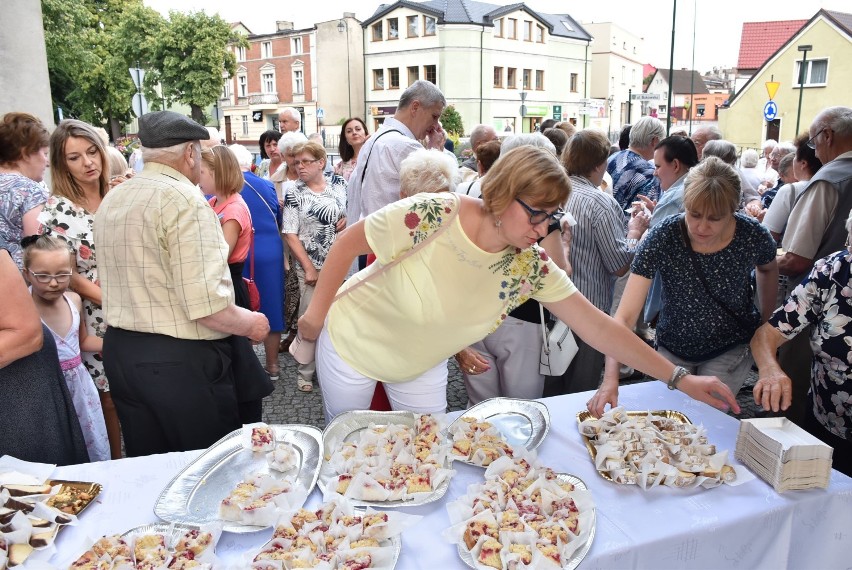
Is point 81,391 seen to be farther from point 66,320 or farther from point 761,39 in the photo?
point 761,39

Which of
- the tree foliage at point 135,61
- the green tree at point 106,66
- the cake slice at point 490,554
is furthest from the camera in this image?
the tree foliage at point 135,61

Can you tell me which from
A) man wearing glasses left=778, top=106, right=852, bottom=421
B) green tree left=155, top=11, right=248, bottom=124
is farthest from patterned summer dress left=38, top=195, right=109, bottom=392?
green tree left=155, top=11, right=248, bottom=124

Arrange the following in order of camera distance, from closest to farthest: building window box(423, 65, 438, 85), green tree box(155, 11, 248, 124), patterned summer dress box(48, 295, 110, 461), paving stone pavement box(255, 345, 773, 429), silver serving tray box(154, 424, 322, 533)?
1. silver serving tray box(154, 424, 322, 533)
2. patterned summer dress box(48, 295, 110, 461)
3. paving stone pavement box(255, 345, 773, 429)
4. green tree box(155, 11, 248, 124)
5. building window box(423, 65, 438, 85)

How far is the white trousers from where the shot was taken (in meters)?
2.04

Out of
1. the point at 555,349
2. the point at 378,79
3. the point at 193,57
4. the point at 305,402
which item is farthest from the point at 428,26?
the point at 555,349

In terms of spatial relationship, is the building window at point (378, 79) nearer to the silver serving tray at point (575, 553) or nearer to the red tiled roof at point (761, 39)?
the red tiled roof at point (761, 39)

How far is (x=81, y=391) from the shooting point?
252 cm

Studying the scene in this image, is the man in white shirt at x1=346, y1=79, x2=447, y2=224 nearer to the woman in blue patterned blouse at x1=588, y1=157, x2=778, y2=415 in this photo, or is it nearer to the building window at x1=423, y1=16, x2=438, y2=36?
the woman in blue patterned blouse at x1=588, y1=157, x2=778, y2=415

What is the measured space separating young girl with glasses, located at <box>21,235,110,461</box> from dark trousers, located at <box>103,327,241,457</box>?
54cm

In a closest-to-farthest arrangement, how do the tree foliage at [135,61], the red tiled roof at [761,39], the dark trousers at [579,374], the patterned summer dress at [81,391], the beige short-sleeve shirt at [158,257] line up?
→ the beige short-sleeve shirt at [158,257]
the patterned summer dress at [81,391]
the dark trousers at [579,374]
the tree foliage at [135,61]
the red tiled roof at [761,39]

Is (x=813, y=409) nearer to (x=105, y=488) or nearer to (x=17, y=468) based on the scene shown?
(x=105, y=488)

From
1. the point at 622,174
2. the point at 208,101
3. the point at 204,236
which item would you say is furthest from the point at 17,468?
the point at 208,101

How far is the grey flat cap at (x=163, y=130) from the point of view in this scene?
1.91 meters

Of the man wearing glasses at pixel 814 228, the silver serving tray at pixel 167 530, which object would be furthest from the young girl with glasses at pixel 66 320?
the man wearing glasses at pixel 814 228
